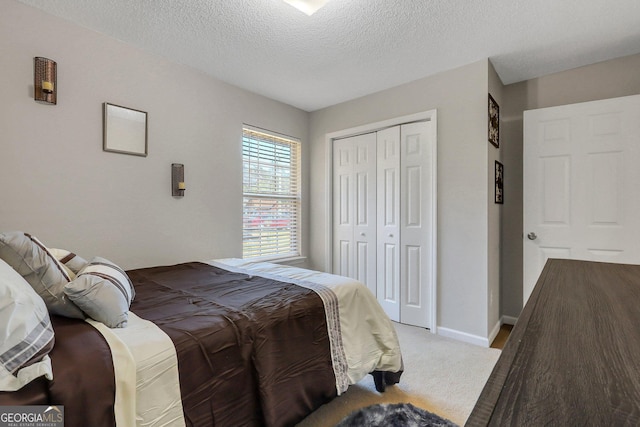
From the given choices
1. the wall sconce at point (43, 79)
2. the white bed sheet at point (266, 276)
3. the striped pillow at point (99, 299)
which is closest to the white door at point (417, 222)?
the white bed sheet at point (266, 276)

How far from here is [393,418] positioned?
5.16 ft

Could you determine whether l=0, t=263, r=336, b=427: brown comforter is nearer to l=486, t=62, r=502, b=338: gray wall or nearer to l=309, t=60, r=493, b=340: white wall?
l=309, t=60, r=493, b=340: white wall

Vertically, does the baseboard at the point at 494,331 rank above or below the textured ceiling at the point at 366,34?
below

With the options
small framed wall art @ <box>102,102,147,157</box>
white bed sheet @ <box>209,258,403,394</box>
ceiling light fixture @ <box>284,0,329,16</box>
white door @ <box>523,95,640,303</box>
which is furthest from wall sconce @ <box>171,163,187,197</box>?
white door @ <box>523,95,640,303</box>

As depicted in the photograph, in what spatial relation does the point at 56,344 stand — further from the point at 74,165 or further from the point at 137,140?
the point at 137,140

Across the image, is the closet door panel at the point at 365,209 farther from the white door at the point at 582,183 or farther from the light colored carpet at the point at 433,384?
the white door at the point at 582,183

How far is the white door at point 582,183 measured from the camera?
240 cm

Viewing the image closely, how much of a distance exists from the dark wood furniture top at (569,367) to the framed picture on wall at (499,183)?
2.17 metres

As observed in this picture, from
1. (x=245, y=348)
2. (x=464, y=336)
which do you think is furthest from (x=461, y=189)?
(x=245, y=348)

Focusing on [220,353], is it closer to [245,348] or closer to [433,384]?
[245,348]

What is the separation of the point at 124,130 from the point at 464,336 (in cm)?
336

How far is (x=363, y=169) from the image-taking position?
3.47m

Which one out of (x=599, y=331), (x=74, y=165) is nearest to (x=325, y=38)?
(x=74, y=165)

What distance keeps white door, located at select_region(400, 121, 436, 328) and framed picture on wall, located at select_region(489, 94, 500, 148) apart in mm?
497
